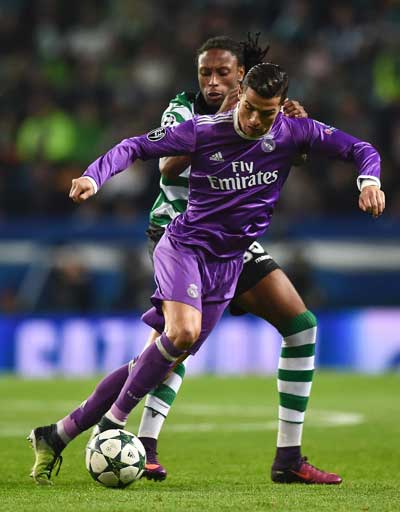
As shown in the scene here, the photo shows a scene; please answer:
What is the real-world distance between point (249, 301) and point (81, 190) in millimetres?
1385

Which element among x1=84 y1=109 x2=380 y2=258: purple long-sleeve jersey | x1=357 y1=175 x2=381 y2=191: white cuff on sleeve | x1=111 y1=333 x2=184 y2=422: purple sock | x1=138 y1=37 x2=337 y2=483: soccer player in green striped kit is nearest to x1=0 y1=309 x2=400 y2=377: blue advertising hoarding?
x1=138 y1=37 x2=337 y2=483: soccer player in green striped kit

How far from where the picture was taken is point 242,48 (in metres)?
7.26

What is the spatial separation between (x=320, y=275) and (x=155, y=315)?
989cm

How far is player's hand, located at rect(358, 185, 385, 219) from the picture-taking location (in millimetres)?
6012

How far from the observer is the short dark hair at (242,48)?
717cm

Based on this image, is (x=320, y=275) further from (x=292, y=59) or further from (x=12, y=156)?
(x=12, y=156)

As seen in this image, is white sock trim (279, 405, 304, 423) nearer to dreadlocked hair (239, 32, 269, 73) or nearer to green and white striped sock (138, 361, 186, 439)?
green and white striped sock (138, 361, 186, 439)

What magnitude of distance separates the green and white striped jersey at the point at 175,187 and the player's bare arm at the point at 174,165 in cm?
15

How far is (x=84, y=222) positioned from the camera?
16.5 m

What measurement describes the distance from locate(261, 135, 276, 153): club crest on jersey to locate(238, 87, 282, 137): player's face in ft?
0.31

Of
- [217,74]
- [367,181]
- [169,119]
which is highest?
[217,74]

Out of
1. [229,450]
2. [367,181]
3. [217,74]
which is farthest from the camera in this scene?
[229,450]

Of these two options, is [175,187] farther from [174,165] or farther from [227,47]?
[227,47]

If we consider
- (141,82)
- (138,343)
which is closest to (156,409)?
(138,343)
